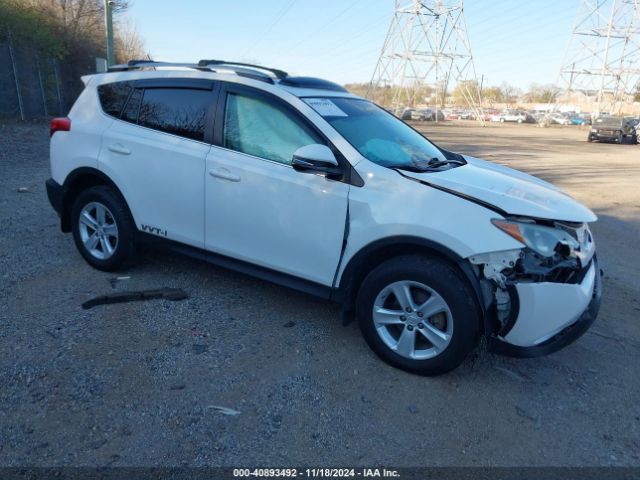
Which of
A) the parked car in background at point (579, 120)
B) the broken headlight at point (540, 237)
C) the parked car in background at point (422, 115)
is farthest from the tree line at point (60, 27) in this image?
the parked car in background at point (579, 120)

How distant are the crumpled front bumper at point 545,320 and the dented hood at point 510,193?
1.45ft

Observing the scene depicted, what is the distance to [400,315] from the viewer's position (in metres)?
3.33

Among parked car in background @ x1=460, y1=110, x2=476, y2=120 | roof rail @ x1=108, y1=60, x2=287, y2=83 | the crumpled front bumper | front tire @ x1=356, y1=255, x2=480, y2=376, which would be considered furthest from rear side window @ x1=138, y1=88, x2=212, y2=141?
parked car in background @ x1=460, y1=110, x2=476, y2=120

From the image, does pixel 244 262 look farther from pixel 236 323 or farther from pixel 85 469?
pixel 85 469

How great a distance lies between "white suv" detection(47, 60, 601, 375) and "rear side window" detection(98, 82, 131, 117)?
15 millimetres

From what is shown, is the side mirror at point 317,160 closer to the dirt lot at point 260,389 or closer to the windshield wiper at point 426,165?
the windshield wiper at point 426,165

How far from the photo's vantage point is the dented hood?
3107mm

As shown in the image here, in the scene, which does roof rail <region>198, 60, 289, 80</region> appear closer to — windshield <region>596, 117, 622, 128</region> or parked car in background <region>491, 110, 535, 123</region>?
windshield <region>596, 117, 622, 128</region>

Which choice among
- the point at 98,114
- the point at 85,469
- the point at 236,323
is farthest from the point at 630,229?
the point at 85,469

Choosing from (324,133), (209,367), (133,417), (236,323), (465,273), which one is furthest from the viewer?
(236,323)

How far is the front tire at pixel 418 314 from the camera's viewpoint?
309 centimetres

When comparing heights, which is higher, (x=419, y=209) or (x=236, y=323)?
(x=419, y=209)

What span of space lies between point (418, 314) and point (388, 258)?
42 centimetres

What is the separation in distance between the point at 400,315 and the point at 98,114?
3.24m
